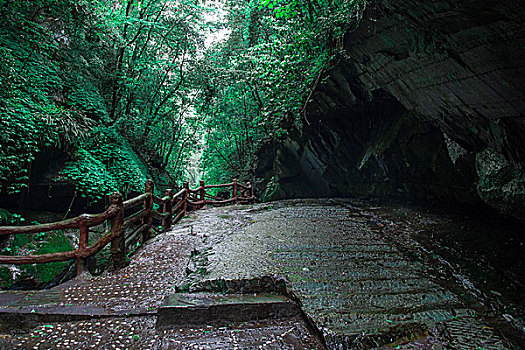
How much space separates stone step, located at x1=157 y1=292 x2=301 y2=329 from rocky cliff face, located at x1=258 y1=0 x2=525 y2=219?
11.9ft

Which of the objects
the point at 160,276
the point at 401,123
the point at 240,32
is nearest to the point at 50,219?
the point at 160,276

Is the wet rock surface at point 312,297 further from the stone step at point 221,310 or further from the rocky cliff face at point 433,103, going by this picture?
the rocky cliff face at point 433,103

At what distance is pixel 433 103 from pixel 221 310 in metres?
4.93

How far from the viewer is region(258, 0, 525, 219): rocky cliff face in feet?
10.4

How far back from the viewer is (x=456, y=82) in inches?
161

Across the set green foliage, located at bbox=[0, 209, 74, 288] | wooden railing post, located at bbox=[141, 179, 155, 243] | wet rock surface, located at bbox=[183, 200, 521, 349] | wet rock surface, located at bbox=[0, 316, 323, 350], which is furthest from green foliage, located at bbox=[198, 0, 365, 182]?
green foliage, located at bbox=[0, 209, 74, 288]

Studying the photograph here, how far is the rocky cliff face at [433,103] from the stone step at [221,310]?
3.62 metres

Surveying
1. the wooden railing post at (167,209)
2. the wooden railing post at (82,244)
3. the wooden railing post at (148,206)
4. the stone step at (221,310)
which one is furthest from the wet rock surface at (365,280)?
the wooden railing post at (167,209)

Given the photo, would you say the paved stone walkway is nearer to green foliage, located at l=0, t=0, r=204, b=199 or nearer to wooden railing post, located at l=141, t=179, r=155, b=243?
wooden railing post, located at l=141, t=179, r=155, b=243

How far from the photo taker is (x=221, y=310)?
302 cm

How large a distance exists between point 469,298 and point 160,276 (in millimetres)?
4072

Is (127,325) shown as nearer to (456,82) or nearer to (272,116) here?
(456,82)

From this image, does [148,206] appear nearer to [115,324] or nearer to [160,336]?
[115,324]

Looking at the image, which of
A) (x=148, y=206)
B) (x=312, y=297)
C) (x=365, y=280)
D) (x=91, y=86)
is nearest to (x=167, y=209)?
(x=148, y=206)
